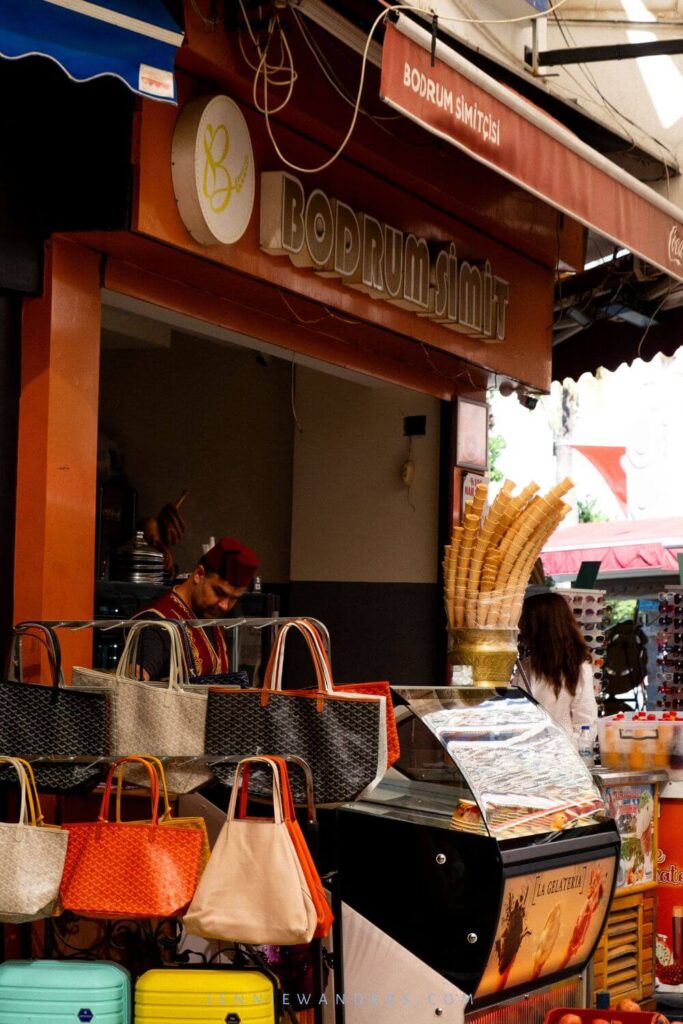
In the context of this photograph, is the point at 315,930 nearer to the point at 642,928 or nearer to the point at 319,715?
the point at 319,715

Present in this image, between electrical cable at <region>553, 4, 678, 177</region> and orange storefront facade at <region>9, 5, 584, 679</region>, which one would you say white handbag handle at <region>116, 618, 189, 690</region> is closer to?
orange storefront facade at <region>9, 5, 584, 679</region>

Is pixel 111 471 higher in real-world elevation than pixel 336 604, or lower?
higher

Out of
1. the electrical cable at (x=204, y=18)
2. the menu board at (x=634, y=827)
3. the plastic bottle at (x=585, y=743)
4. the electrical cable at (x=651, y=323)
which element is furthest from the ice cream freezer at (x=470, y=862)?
the electrical cable at (x=651, y=323)

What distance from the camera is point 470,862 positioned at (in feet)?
13.8

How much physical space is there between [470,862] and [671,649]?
22.7ft

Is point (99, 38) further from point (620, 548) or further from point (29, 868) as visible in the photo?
point (620, 548)

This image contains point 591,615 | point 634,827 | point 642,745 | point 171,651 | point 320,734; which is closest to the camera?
point 320,734

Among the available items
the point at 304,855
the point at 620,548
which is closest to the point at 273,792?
the point at 304,855

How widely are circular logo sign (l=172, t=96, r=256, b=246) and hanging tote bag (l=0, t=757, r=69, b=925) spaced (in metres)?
2.88

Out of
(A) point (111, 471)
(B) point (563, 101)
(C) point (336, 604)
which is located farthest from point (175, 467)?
(B) point (563, 101)

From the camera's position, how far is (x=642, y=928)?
5.98m

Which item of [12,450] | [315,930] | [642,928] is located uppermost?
[12,450]

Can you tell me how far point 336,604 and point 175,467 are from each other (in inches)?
69.6

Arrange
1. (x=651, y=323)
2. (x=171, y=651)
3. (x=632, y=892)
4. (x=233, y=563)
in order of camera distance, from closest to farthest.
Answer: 1. (x=171, y=651)
2. (x=233, y=563)
3. (x=632, y=892)
4. (x=651, y=323)
